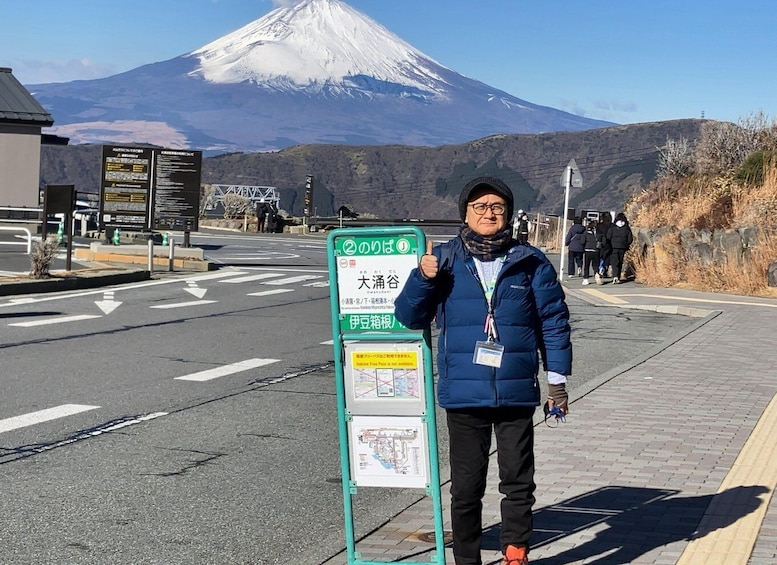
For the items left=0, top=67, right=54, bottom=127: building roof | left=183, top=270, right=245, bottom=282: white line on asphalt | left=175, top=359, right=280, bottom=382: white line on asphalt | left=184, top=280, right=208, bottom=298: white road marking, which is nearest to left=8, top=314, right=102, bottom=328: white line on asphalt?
left=175, top=359, right=280, bottom=382: white line on asphalt

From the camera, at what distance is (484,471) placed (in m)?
5.38

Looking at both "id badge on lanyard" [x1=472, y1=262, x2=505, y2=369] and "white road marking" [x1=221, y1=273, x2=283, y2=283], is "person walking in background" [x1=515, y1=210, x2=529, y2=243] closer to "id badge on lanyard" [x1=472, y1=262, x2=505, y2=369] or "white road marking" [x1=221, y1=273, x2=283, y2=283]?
"white road marking" [x1=221, y1=273, x2=283, y2=283]

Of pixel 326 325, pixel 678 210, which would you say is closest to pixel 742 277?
pixel 678 210

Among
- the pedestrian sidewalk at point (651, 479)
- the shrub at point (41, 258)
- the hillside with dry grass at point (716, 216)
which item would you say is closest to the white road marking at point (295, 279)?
the shrub at point (41, 258)

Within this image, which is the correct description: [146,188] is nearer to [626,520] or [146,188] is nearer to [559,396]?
[626,520]

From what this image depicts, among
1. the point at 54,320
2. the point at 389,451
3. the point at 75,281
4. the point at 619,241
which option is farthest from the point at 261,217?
the point at 389,451

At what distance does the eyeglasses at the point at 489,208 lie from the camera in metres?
5.30

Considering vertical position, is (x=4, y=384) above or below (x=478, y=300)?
below

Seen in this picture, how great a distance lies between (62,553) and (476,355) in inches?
87.0

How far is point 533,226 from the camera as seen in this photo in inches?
2226

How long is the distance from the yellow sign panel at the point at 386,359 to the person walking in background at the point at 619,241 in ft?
78.3

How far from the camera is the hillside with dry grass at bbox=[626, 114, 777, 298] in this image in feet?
83.9

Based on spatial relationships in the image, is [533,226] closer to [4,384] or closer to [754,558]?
[4,384]

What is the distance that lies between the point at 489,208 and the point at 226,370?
25.0ft
